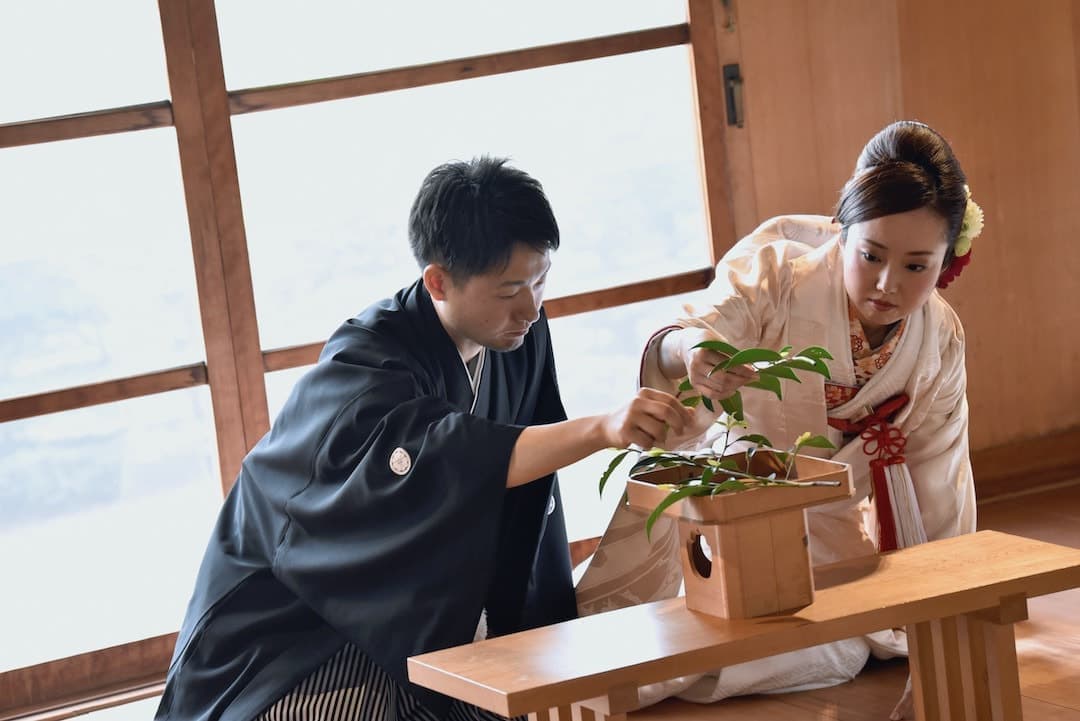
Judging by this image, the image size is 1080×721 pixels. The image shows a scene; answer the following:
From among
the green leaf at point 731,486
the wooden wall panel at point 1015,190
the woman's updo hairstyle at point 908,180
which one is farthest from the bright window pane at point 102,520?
the wooden wall panel at point 1015,190

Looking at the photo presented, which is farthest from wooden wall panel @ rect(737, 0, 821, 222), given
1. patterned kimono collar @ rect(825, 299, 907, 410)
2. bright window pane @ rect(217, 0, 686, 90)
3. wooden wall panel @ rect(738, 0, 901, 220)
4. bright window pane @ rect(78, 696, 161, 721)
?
bright window pane @ rect(78, 696, 161, 721)

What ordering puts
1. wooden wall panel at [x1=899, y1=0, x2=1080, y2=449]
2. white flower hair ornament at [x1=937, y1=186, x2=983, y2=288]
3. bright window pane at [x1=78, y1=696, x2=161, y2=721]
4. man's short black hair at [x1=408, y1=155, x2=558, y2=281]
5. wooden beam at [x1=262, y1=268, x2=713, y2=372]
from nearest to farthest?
1. man's short black hair at [x1=408, y1=155, x2=558, y2=281]
2. white flower hair ornament at [x1=937, y1=186, x2=983, y2=288]
3. bright window pane at [x1=78, y1=696, x2=161, y2=721]
4. wooden beam at [x1=262, y1=268, x2=713, y2=372]
5. wooden wall panel at [x1=899, y1=0, x2=1080, y2=449]

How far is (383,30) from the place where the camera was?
3.56m


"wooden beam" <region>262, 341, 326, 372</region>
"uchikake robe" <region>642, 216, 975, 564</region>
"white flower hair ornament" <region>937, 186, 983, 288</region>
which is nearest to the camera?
"white flower hair ornament" <region>937, 186, 983, 288</region>

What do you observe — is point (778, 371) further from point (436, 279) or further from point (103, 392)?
point (103, 392)

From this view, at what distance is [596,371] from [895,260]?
4.48 ft

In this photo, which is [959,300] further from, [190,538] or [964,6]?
[190,538]

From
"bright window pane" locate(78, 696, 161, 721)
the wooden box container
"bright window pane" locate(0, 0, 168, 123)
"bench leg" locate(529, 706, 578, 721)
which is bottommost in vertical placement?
"bright window pane" locate(78, 696, 161, 721)

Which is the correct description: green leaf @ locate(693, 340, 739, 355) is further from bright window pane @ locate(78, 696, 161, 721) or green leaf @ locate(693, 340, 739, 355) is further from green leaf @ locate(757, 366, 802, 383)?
bright window pane @ locate(78, 696, 161, 721)

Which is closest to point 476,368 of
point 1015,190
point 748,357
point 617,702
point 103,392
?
point 748,357

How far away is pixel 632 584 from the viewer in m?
2.76

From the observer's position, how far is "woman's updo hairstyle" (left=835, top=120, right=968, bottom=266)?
2.58 m

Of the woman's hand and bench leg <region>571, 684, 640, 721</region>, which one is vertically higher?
the woman's hand

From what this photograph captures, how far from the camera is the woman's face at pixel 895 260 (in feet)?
8.50
